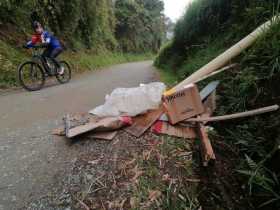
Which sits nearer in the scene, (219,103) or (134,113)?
(134,113)

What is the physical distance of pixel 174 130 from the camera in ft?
6.58

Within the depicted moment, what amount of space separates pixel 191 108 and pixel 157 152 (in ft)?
1.83

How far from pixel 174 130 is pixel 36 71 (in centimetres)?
422

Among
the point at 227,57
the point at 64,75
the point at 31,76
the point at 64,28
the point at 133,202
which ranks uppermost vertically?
the point at 64,28

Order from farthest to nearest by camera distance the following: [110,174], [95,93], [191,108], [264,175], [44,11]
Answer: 1. [44,11]
2. [95,93]
3. [191,108]
4. [110,174]
5. [264,175]

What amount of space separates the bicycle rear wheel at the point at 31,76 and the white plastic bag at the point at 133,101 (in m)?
3.16

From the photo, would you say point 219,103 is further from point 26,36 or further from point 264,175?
point 26,36

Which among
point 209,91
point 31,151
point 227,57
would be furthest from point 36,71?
point 227,57

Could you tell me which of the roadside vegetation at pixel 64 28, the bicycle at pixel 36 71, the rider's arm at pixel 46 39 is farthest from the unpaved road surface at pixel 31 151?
the roadside vegetation at pixel 64 28

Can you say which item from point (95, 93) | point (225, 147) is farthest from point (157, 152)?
point (95, 93)

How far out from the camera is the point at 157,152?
1.78 metres

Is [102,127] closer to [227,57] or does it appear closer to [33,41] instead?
[227,57]

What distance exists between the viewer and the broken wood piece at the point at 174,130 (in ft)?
6.44

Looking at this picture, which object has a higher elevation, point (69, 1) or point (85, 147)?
point (69, 1)
